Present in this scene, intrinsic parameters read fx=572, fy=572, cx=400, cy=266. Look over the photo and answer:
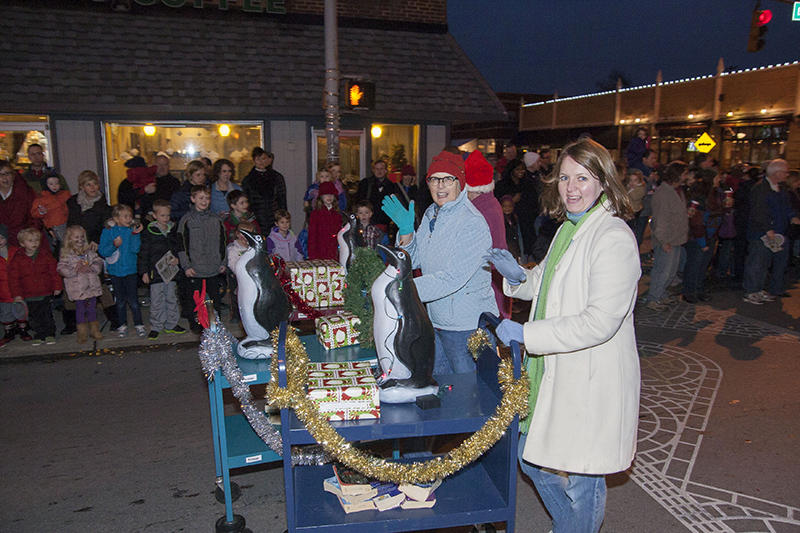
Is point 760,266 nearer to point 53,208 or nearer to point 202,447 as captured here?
point 202,447

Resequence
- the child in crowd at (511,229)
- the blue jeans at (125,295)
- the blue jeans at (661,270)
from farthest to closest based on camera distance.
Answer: the blue jeans at (661,270) → the child in crowd at (511,229) → the blue jeans at (125,295)

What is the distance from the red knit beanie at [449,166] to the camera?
3.52 metres

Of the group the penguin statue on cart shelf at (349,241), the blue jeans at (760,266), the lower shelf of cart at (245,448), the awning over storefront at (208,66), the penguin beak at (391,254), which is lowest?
the lower shelf of cart at (245,448)

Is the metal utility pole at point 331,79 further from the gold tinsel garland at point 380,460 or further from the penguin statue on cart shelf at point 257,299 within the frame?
the gold tinsel garland at point 380,460

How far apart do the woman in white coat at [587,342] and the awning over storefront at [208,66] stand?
22.0 ft

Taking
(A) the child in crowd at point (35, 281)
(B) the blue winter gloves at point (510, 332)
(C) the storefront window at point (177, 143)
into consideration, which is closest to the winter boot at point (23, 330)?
(A) the child in crowd at point (35, 281)

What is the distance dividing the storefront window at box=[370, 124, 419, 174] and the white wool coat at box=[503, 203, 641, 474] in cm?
953

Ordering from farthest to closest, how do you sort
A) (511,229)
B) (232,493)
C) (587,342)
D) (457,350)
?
(511,229)
(232,493)
(457,350)
(587,342)

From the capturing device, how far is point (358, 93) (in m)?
8.59

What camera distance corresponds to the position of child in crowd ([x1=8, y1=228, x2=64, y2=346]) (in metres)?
6.65

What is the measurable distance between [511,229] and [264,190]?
386 centimetres

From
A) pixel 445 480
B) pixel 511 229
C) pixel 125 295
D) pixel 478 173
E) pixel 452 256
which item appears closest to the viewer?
pixel 445 480

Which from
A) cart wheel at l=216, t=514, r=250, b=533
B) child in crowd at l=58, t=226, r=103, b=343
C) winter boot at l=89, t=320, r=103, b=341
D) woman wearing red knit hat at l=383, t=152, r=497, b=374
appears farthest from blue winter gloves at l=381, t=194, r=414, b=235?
winter boot at l=89, t=320, r=103, b=341

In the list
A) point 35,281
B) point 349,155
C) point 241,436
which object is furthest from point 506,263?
point 349,155
